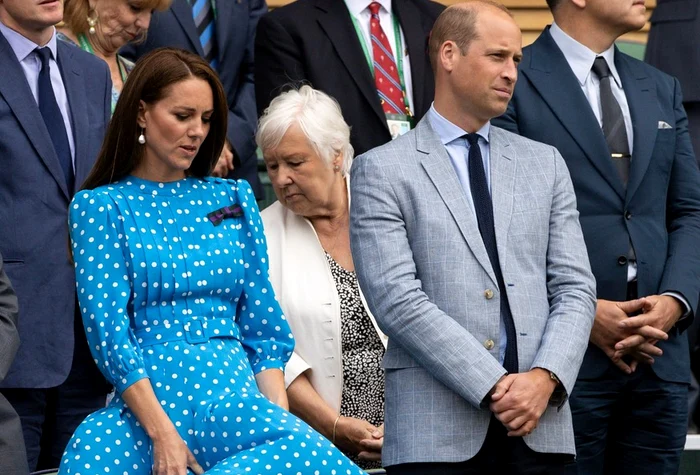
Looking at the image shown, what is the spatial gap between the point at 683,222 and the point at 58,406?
7.69 ft

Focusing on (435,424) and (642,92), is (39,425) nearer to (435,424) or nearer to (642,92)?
(435,424)

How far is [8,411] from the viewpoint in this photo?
4102 mm

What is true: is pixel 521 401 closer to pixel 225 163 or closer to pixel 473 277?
pixel 473 277

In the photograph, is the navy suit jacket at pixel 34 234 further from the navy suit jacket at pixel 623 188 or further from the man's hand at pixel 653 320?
the man's hand at pixel 653 320

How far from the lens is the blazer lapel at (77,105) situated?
201 inches

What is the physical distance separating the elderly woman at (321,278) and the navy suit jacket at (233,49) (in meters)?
0.75

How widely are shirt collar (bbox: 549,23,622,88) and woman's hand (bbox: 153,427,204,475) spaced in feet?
7.28

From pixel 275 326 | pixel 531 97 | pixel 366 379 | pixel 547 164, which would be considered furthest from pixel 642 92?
pixel 275 326

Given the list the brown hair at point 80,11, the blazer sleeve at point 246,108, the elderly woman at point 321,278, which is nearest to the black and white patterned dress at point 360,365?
the elderly woman at point 321,278

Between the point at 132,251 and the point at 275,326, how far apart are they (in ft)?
1.71

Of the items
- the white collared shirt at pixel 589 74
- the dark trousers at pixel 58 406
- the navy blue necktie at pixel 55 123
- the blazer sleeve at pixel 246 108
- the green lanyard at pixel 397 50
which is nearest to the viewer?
the dark trousers at pixel 58 406

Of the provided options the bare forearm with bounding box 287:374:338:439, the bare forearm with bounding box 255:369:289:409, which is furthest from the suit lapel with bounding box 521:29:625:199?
the bare forearm with bounding box 255:369:289:409

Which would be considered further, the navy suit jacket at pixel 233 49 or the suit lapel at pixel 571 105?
the navy suit jacket at pixel 233 49

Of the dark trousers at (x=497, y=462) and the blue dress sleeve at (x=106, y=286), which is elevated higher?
the blue dress sleeve at (x=106, y=286)
